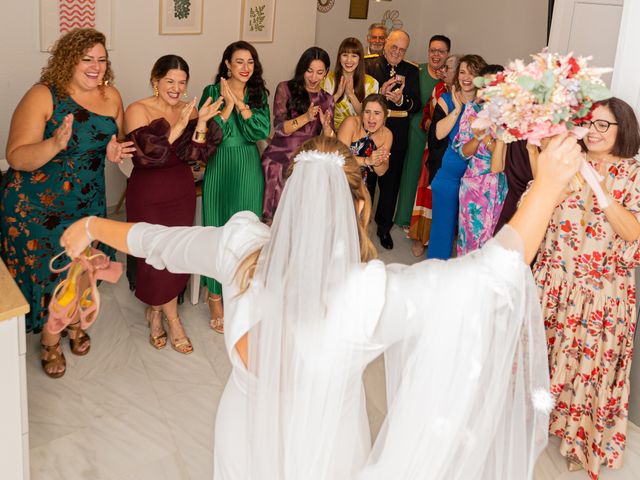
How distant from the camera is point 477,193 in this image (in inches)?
178

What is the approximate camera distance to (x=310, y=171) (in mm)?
1931

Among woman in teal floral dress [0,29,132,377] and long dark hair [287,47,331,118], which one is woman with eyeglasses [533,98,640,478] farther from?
woman in teal floral dress [0,29,132,377]

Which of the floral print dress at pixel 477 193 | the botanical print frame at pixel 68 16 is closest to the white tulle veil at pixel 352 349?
the floral print dress at pixel 477 193

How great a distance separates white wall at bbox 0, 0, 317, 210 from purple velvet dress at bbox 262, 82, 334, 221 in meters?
1.45

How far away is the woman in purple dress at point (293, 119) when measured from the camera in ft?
15.1

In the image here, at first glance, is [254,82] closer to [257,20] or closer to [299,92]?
[299,92]

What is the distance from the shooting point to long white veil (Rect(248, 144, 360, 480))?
1875mm

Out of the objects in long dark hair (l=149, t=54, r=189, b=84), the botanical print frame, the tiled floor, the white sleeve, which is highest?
the botanical print frame

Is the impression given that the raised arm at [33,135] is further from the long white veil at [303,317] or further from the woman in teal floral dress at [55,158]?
the long white veil at [303,317]

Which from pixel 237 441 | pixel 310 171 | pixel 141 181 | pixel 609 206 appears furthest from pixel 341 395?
pixel 141 181

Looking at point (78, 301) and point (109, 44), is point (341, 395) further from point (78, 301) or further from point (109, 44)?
point (109, 44)

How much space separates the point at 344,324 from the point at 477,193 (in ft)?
9.43

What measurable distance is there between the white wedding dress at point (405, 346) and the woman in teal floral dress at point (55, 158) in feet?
5.81

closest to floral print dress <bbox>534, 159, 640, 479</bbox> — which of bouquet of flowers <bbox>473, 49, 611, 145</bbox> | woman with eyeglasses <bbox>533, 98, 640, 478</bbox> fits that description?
woman with eyeglasses <bbox>533, 98, 640, 478</bbox>
